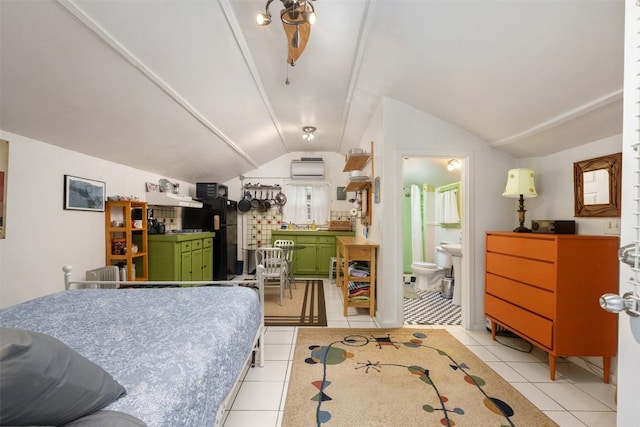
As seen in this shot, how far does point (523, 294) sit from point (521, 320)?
23cm

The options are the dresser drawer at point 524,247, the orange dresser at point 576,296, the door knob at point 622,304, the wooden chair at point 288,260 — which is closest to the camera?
the door knob at point 622,304

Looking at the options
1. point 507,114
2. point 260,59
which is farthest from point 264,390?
point 507,114

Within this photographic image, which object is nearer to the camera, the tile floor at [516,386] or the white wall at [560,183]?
the tile floor at [516,386]

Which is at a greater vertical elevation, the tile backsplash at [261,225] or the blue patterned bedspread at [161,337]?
the tile backsplash at [261,225]

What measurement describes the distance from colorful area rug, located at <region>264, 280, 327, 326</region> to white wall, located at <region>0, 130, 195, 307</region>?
2065 mm

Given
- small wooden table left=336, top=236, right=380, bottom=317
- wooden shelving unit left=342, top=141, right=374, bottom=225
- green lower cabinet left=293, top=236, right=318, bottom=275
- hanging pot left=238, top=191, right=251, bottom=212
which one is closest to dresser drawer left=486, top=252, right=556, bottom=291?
small wooden table left=336, top=236, right=380, bottom=317

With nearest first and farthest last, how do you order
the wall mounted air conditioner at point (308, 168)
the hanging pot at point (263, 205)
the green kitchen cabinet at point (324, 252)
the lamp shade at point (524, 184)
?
the lamp shade at point (524, 184), the green kitchen cabinet at point (324, 252), the wall mounted air conditioner at point (308, 168), the hanging pot at point (263, 205)

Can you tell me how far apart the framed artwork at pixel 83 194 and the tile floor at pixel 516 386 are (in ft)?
7.62

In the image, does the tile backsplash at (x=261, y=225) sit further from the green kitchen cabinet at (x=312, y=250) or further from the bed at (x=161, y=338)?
the bed at (x=161, y=338)

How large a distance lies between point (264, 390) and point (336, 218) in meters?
4.47

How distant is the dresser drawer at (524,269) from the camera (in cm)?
215

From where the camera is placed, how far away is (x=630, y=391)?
72cm

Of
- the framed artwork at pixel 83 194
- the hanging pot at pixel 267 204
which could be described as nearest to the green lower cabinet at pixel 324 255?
the hanging pot at pixel 267 204

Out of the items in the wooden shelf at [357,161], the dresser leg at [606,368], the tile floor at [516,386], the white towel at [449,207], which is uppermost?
the wooden shelf at [357,161]
